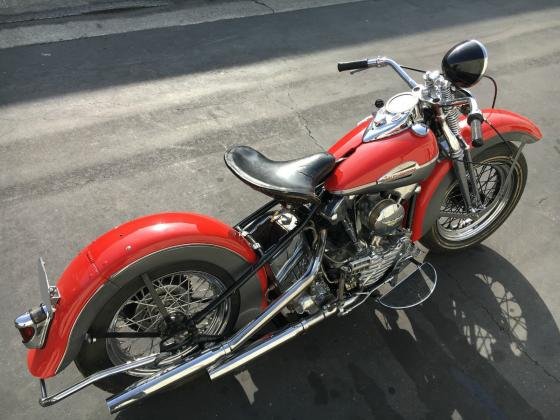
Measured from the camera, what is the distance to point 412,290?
9.82 feet

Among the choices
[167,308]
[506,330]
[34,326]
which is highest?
[34,326]

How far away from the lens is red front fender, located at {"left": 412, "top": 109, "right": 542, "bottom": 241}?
2.71m

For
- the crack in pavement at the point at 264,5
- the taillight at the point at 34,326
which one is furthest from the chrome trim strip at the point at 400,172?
the crack in pavement at the point at 264,5

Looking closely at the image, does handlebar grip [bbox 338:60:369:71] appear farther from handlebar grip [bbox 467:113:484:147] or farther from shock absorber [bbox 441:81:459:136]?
handlebar grip [bbox 467:113:484:147]

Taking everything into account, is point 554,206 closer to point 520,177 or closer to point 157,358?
point 520,177

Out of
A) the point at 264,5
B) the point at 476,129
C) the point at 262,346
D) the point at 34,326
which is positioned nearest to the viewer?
the point at 34,326

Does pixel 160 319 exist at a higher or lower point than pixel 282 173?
lower

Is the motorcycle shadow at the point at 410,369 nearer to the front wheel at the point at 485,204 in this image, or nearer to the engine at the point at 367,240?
the front wheel at the point at 485,204

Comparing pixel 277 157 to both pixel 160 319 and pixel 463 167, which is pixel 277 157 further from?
pixel 160 319

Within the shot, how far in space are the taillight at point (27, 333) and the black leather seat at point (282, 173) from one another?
1.11 meters

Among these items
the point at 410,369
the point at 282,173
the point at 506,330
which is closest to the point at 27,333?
the point at 282,173

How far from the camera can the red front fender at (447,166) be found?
2.71 metres

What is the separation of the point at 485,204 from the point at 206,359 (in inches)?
84.4

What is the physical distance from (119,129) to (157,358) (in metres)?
2.94
